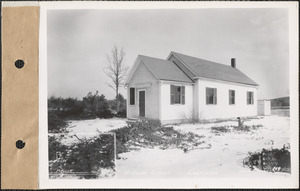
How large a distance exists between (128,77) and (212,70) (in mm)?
1010

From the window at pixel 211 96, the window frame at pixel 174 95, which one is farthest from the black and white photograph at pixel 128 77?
the window at pixel 211 96

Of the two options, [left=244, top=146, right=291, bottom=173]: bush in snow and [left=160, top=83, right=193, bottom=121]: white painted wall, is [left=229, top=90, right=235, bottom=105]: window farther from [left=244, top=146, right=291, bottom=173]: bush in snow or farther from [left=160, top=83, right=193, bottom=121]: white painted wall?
[left=244, top=146, right=291, bottom=173]: bush in snow

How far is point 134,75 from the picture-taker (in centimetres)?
198

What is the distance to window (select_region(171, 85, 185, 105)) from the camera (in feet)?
7.07

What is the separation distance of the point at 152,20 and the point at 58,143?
3.86ft

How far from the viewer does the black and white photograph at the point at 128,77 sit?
1659 millimetres

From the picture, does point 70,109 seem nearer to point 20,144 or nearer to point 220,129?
point 20,144

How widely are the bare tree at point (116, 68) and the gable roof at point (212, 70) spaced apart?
1.34 feet

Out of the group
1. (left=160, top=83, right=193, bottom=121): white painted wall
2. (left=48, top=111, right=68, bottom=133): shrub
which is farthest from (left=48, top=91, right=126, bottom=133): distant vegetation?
(left=160, top=83, right=193, bottom=121): white painted wall

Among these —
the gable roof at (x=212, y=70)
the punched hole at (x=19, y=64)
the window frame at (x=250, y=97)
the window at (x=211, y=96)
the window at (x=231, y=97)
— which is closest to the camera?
the punched hole at (x=19, y=64)

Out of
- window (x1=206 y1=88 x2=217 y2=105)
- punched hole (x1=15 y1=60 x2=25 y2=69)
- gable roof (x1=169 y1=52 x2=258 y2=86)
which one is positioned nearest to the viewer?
punched hole (x1=15 y1=60 x2=25 y2=69)

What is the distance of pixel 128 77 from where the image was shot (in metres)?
1.81

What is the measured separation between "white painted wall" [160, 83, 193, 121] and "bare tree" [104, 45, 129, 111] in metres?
0.51

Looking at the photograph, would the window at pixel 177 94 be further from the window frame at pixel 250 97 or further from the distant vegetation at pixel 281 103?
the distant vegetation at pixel 281 103
